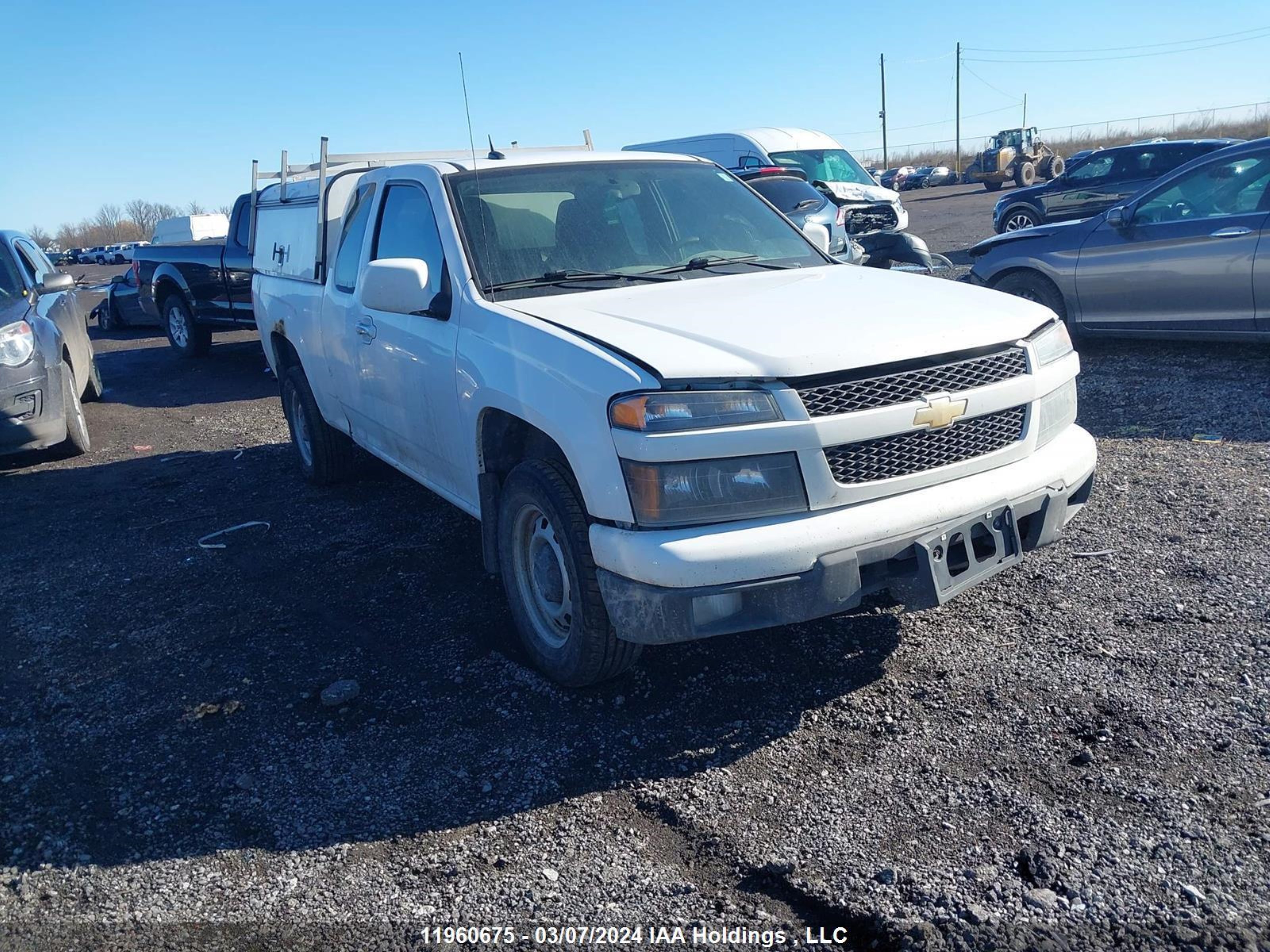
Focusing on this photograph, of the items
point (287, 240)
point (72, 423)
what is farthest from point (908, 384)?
point (72, 423)

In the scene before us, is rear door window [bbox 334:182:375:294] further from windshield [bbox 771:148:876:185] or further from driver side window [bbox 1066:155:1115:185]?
driver side window [bbox 1066:155:1115:185]

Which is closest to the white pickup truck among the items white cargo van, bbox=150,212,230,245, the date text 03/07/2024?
the date text 03/07/2024

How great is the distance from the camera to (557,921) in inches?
104

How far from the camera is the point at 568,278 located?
430 cm

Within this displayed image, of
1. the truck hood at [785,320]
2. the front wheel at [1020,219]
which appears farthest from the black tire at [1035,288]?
the front wheel at [1020,219]

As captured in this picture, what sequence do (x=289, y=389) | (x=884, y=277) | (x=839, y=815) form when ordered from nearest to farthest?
(x=839, y=815), (x=884, y=277), (x=289, y=389)

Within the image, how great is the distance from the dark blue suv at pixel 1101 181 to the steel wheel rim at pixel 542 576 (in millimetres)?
15598

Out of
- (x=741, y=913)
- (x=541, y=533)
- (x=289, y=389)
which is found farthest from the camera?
(x=289, y=389)

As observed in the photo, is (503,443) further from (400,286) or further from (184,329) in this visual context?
(184,329)

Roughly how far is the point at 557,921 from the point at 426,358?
8.45 ft

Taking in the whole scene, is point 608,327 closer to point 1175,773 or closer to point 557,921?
point 557,921

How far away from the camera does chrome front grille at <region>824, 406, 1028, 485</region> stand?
3.22m

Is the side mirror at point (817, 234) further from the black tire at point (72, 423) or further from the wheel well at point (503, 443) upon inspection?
the black tire at point (72, 423)

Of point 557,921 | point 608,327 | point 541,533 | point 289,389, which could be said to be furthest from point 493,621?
point 289,389
